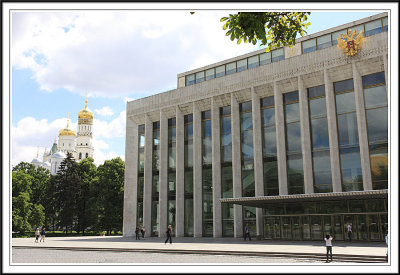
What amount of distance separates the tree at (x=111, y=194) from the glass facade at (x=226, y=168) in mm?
28925

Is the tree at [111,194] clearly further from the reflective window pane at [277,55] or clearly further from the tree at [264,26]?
the tree at [264,26]

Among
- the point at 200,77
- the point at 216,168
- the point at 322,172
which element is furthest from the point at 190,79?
the point at 322,172

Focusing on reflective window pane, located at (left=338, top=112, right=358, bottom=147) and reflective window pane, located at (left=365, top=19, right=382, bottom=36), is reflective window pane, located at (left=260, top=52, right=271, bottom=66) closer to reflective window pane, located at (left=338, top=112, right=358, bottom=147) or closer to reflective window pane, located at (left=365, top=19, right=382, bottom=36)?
reflective window pane, located at (left=365, top=19, right=382, bottom=36)

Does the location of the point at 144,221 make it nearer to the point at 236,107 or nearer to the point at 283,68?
the point at 236,107

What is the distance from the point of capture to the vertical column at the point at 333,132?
96.4 ft

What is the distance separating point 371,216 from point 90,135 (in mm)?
140690

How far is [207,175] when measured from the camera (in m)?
37.6

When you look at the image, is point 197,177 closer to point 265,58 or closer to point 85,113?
point 265,58

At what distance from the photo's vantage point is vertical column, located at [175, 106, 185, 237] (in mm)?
38156

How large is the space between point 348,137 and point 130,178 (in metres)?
25.3

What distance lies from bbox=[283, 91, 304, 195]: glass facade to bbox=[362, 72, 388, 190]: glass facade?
580 centimetres

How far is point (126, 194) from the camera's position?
43.4 meters

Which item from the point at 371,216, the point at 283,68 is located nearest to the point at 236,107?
the point at 283,68

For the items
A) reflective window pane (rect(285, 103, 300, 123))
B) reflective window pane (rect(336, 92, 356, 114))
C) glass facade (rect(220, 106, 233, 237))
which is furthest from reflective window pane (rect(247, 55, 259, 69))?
reflective window pane (rect(336, 92, 356, 114))
